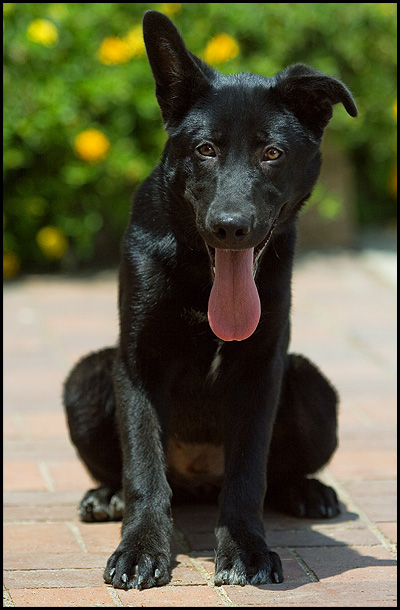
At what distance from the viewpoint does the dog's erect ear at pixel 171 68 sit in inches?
116

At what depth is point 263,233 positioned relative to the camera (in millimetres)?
2779

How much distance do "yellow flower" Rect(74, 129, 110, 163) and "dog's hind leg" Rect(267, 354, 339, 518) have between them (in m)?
3.53

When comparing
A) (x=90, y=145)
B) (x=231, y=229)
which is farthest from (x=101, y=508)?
(x=90, y=145)

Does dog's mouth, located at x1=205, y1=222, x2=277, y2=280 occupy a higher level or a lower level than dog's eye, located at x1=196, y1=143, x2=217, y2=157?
lower

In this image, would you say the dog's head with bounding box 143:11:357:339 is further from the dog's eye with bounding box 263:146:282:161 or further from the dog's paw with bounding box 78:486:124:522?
the dog's paw with bounding box 78:486:124:522

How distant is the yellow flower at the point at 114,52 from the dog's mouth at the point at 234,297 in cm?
436

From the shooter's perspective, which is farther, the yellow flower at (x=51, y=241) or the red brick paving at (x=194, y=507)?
the yellow flower at (x=51, y=241)

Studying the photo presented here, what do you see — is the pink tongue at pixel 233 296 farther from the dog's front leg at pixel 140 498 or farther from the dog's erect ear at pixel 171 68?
the dog's erect ear at pixel 171 68

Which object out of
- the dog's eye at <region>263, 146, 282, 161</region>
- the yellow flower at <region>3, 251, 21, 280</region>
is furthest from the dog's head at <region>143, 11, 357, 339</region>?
the yellow flower at <region>3, 251, 21, 280</region>

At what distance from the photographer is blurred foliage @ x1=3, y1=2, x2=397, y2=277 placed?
679 cm

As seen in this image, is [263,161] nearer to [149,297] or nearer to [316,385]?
[149,297]

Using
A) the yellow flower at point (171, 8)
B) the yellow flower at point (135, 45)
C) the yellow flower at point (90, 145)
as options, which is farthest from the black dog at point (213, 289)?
the yellow flower at point (171, 8)

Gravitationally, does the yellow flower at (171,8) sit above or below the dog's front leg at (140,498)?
above

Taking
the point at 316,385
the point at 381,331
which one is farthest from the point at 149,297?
the point at 381,331
